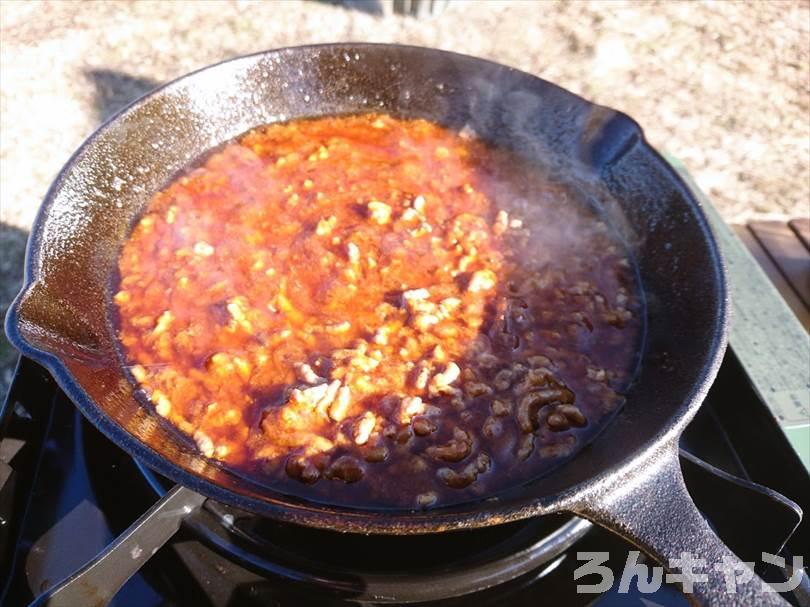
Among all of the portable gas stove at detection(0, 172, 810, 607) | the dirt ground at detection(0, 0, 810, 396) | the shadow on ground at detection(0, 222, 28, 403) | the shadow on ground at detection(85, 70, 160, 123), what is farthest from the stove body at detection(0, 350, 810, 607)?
the shadow on ground at detection(85, 70, 160, 123)

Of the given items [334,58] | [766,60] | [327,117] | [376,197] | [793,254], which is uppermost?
[334,58]

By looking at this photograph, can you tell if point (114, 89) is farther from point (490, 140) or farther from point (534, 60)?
point (534, 60)

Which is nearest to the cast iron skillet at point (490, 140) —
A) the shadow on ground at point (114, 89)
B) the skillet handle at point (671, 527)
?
the skillet handle at point (671, 527)

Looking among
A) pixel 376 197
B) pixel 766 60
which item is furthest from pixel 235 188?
pixel 766 60

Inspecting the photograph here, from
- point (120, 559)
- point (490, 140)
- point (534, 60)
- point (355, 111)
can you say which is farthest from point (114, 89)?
point (120, 559)

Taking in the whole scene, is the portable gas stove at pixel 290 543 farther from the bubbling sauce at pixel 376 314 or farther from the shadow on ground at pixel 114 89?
the shadow on ground at pixel 114 89

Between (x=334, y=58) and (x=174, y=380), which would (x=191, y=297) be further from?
(x=334, y=58)
